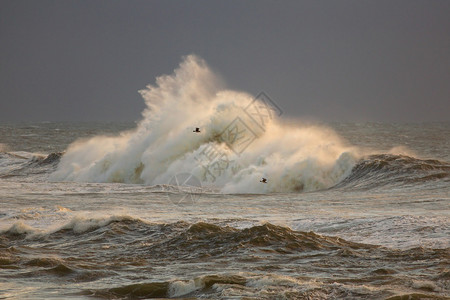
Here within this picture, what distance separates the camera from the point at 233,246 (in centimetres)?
1020

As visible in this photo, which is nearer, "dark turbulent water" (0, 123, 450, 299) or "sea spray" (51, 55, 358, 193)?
"dark turbulent water" (0, 123, 450, 299)

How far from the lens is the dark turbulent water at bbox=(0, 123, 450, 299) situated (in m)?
7.69

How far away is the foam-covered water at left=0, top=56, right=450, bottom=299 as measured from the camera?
7.94 m

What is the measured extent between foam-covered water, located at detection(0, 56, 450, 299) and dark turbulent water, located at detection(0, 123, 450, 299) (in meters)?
0.03

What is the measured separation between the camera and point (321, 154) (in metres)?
22.5

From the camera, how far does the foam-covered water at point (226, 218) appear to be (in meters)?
7.94

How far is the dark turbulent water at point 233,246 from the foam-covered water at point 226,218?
3 centimetres

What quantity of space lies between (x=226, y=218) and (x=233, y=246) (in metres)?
3.31

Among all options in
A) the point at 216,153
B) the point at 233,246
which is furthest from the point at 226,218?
the point at 216,153

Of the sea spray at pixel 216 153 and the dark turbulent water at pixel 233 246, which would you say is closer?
the dark turbulent water at pixel 233 246

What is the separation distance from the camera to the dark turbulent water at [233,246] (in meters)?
7.69

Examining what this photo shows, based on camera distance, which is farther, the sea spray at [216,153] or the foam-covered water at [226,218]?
the sea spray at [216,153]

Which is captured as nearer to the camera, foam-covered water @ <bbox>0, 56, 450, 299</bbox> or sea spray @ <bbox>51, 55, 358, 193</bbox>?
foam-covered water @ <bbox>0, 56, 450, 299</bbox>

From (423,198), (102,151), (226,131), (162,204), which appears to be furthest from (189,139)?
(423,198)
